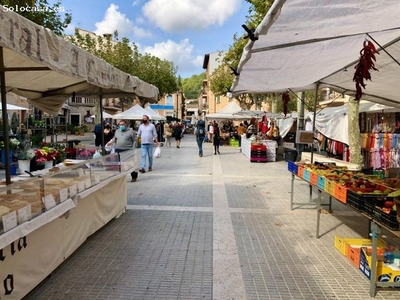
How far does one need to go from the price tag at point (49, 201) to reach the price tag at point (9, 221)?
47 cm

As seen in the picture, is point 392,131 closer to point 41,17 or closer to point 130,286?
point 130,286

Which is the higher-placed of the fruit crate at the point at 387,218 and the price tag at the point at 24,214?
the price tag at the point at 24,214

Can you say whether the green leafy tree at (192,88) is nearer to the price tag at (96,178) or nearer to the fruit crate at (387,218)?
the price tag at (96,178)

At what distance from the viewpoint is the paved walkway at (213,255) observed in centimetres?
337

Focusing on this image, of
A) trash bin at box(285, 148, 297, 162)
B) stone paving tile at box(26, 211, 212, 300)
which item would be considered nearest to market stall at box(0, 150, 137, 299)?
stone paving tile at box(26, 211, 212, 300)

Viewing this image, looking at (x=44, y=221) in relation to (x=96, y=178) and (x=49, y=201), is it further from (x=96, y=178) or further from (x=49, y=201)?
(x=96, y=178)

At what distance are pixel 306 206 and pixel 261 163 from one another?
7.21 metres

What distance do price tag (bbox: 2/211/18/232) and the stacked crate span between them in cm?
1198

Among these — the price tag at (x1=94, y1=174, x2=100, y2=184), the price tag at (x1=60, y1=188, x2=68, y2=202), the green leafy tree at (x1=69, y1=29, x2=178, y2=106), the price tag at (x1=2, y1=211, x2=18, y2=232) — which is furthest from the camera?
the green leafy tree at (x1=69, y1=29, x2=178, y2=106)

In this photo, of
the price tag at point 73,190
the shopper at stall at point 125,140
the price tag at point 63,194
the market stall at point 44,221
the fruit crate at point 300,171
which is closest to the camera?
the market stall at point 44,221

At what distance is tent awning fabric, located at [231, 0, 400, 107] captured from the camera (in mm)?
2836

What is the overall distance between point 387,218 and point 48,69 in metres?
4.03

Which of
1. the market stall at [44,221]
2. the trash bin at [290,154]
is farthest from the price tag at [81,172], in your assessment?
the trash bin at [290,154]

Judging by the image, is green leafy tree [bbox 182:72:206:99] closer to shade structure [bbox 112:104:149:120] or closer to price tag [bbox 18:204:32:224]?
shade structure [bbox 112:104:149:120]
